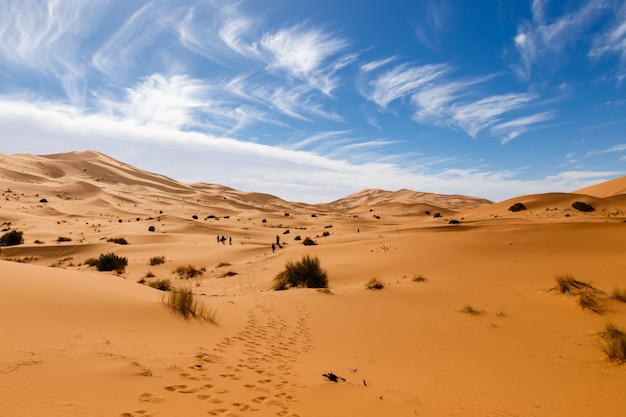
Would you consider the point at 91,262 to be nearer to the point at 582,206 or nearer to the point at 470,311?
the point at 470,311

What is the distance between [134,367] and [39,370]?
86 cm

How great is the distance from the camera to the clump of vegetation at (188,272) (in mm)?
16984

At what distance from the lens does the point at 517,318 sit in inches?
327

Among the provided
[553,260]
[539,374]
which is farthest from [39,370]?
[553,260]

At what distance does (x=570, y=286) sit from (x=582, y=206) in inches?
1016

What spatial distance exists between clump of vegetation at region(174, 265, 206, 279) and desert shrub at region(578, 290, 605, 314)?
1456cm

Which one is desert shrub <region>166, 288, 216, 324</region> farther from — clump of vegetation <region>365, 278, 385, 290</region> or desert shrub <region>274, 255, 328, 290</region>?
desert shrub <region>274, 255, 328, 290</region>

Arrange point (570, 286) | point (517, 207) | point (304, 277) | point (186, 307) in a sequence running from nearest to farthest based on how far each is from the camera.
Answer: point (186, 307), point (570, 286), point (304, 277), point (517, 207)

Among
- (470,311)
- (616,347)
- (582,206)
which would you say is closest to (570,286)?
(470,311)

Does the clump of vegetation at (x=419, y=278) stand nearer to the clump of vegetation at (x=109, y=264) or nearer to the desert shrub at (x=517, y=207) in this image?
the clump of vegetation at (x=109, y=264)

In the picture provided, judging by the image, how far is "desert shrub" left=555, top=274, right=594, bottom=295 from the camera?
9.40 metres

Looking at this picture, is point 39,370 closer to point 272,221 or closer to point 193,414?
point 193,414

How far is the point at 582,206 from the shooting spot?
30.0 metres

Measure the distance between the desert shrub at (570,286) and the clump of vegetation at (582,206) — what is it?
2489 centimetres
